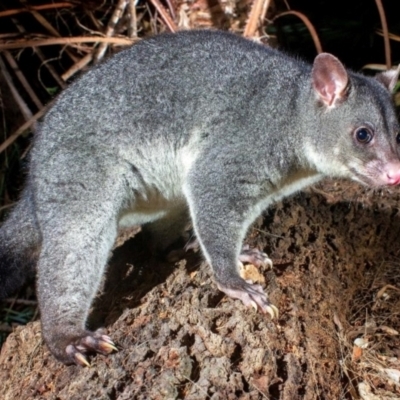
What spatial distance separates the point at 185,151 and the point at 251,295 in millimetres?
1086

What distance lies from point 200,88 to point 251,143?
0.51 metres

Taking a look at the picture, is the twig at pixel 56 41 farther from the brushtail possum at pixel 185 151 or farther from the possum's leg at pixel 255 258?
the possum's leg at pixel 255 258

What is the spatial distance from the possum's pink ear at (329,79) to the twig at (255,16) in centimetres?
157

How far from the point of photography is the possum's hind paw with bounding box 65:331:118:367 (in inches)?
141

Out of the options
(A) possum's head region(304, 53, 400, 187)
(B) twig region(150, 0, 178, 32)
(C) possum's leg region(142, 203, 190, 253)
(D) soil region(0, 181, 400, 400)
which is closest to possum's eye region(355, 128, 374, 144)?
(A) possum's head region(304, 53, 400, 187)

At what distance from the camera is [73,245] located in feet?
12.7

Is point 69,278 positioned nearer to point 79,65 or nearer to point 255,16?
point 255,16

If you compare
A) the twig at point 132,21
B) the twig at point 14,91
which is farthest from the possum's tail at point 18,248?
the twig at point 132,21

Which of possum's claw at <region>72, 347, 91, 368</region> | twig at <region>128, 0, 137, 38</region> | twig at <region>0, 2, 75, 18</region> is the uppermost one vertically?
twig at <region>0, 2, 75, 18</region>

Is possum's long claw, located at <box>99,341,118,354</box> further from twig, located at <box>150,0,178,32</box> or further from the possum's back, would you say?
twig, located at <box>150,0,178,32</box>

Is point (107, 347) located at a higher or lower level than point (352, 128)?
lower

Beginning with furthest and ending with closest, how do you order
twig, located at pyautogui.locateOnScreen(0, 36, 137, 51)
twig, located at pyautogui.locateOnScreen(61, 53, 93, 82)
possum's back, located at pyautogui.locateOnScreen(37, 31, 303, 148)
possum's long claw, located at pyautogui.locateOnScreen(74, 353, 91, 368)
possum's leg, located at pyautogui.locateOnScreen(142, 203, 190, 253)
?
1. twig, located at pyautogui.locateOnScreen(61, 53, 93, 82)
2. twig, located at pyautogui.locateOnScreen(0, 36, 137, 51)
3. possum's leg, located at pyautogui.locateOnScreen(142, 203, 190, 253)
4. possum's back, located at pyautogui.locateOnScreen(37, 31, 303, 148)
5. possum's long claw, located at pyautogui.locateOnScreen(74, 353, 91, 368)

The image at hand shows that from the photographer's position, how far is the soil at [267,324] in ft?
10.8

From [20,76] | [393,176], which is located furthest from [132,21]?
[393,176]
